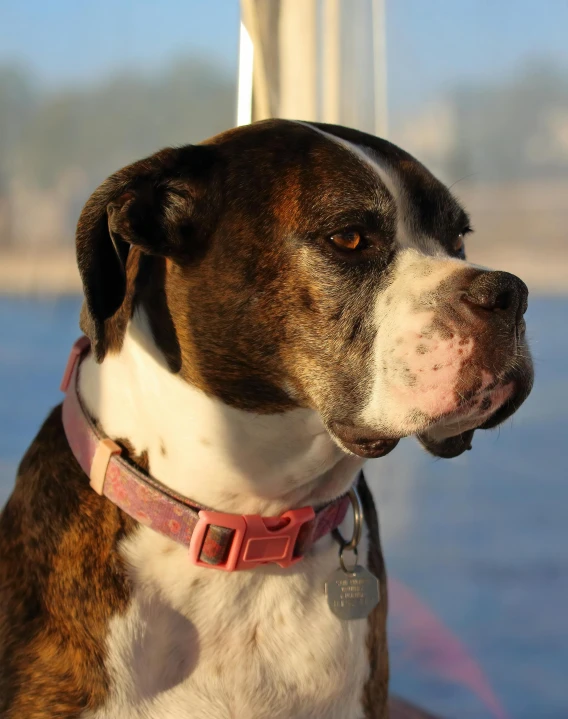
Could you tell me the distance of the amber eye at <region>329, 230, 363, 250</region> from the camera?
155 cm

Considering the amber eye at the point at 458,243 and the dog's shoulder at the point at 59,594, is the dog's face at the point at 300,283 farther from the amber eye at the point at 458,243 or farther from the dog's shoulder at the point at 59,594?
the dog's shoulder at the point at 59,594

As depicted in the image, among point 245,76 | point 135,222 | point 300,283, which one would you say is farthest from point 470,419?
point 245,76

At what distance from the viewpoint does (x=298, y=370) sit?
1.55 meters

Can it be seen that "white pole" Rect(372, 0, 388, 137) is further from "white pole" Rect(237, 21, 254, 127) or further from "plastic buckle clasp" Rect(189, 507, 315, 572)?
"plastic buckle clasp" Rect(189, 507, 315, 572)

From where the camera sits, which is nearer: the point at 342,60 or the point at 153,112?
the point at 342,60

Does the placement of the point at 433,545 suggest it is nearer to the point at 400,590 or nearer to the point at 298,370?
the point at 400,590

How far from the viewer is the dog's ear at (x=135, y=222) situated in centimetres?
152

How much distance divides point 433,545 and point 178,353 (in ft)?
6.40

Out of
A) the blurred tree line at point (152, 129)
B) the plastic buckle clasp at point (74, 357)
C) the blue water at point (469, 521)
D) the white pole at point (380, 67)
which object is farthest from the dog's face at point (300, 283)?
the blue water at point (469, 521)

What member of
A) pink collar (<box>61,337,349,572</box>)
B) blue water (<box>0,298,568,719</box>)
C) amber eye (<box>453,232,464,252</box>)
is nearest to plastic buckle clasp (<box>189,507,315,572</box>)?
pink collar (<box>61,337,349,572</box>)

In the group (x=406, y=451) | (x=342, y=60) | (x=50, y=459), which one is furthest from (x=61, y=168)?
(x=50, y=459)

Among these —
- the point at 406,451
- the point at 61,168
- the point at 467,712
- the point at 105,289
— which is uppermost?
the point at 105,289

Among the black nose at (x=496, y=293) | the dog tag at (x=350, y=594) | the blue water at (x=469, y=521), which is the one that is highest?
the black nose at (x=496, y=293)

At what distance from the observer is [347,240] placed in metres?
1.55
